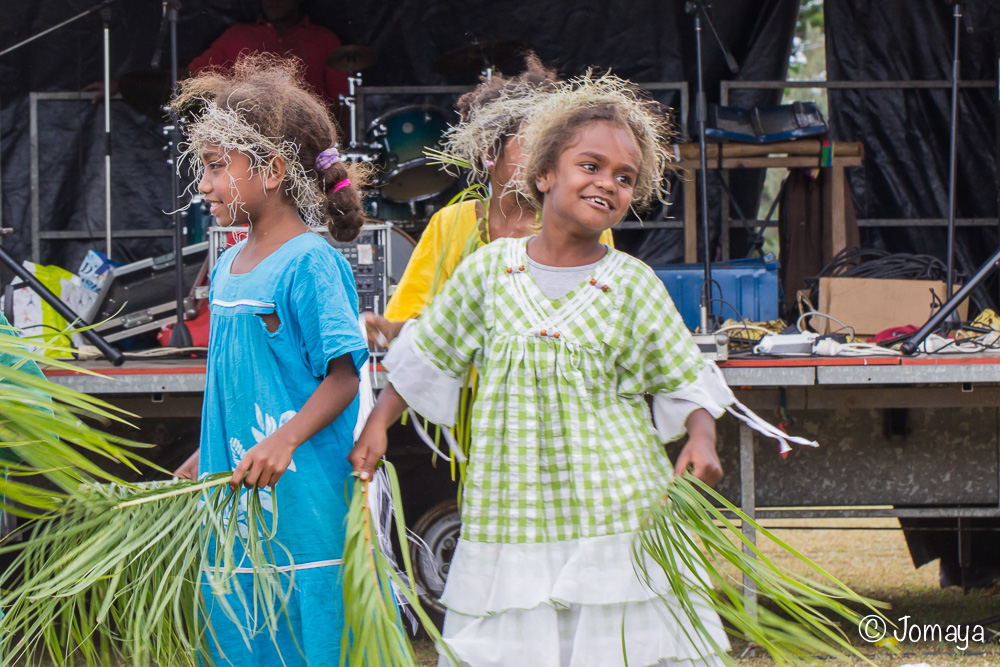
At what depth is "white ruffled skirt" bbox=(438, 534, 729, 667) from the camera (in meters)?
1.69

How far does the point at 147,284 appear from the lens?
4.81 m

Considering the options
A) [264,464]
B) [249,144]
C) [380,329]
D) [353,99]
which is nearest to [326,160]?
[249,144]

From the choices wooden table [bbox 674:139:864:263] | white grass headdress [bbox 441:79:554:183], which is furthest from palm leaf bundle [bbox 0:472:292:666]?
wooden table [bbox 674:139:864:263]

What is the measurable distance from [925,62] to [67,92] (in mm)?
4855

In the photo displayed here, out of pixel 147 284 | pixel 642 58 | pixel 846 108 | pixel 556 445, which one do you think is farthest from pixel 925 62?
pixel 556 445

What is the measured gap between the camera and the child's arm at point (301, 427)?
1708 millimetres

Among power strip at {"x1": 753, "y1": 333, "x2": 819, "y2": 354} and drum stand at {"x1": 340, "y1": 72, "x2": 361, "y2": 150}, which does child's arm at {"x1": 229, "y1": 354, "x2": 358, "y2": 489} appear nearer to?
power strip at {"x1": 753, "y1": 333, "x2": 819, "y2": 354}

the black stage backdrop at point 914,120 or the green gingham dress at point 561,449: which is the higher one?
the black stage backdrop at point 914,120

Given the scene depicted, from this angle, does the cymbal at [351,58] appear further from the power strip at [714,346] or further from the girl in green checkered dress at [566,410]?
the girl in green checkered dress at [566,410]

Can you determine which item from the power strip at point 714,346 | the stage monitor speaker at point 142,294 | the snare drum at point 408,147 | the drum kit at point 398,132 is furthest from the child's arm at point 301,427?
the snare drum at point 408,147

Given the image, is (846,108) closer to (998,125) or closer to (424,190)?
(998,125)

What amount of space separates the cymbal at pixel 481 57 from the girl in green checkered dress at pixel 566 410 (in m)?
3.53

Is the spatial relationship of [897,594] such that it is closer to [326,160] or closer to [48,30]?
[326,160]

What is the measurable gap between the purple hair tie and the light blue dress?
0.75ft
